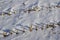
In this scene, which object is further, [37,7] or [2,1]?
[2,1]

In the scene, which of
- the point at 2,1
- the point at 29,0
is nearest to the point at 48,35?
the point at 29,0

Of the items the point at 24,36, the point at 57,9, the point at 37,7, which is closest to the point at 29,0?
the point at 37,7

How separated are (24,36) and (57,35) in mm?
189

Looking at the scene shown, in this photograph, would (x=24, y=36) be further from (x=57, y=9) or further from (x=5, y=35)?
(x=57, y=9)

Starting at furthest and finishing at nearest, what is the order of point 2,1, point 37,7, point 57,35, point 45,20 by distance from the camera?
point 2,1
point 37,7
point 45,20
point 57,35

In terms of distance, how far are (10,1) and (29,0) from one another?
0.15m

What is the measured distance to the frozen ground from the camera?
91cm

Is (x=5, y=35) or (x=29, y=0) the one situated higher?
(x=29, y=0)

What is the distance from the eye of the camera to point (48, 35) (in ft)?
2.97

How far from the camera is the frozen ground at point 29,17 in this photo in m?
0.91

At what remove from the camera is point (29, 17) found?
1046 mm

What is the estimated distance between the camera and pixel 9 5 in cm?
116

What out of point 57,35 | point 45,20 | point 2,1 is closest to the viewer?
point 57,35

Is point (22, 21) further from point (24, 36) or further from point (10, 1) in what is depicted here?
point (10, 1)
